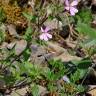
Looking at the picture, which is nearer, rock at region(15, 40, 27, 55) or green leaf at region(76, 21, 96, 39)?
green leaf at region(76, 21, 96, 39)

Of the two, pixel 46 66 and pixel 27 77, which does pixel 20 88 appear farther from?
pixel 46 66

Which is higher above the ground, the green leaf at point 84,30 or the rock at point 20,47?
the green leaf at point 84,30

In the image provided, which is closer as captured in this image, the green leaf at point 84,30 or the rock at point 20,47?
the green leaf at point 84,30

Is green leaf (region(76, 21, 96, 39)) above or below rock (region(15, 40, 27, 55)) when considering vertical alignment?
above

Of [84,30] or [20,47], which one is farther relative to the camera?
[20,47]

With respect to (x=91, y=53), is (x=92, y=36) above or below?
above

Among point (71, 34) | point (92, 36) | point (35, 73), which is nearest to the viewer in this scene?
point (92, 36)

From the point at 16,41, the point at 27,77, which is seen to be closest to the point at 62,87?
the point at 27,77

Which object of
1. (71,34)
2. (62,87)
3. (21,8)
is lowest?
(62,87)

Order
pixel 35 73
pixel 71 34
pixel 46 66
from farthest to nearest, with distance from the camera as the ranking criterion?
pixel 71 34
pixel 46 66
pixel 35 73

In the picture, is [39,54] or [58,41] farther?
[58,41]

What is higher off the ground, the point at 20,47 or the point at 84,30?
the point at 84,30
